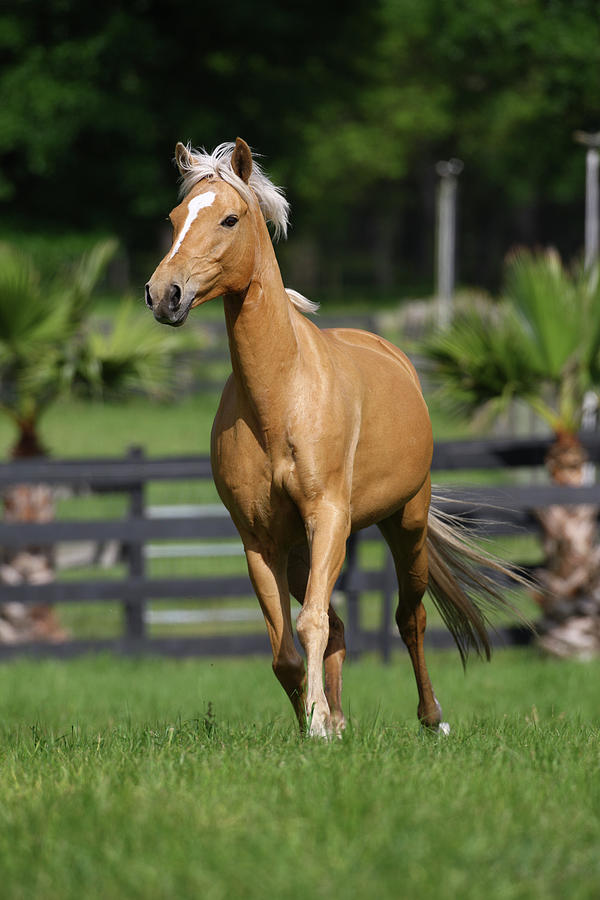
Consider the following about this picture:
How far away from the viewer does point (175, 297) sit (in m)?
4.32

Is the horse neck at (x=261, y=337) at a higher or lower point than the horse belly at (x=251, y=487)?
higher

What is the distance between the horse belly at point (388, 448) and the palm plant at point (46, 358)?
5.52 m

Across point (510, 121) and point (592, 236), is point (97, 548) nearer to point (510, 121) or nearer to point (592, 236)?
point (592, 236)

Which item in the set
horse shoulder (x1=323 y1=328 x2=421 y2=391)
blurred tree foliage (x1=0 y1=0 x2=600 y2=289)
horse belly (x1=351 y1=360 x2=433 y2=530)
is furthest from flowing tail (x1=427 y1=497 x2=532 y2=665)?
blurred tree foliage (x1=0 y1=0 x2=600 y2=289)

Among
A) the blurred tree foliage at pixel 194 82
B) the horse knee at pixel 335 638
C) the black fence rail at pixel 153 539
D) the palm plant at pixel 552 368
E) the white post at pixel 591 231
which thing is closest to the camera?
the horse knee at pixel 335 638

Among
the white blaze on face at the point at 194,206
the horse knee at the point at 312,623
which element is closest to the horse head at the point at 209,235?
the white blaze on face at the point at 194,206

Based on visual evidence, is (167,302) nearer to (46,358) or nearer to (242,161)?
(242,161)

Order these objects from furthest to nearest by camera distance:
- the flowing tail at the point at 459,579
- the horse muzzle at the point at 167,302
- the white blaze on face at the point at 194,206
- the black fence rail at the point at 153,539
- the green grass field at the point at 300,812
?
the black fence rail at the point at 153,539 → the flowing tail at the point at 459,579 → the white blaze on face at the point at 194,206 → the horse muzzle at the point at 167,302 → the green grass field at the point at 300,812

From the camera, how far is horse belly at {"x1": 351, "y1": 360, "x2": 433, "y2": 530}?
202 inches

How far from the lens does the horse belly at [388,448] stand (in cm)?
512

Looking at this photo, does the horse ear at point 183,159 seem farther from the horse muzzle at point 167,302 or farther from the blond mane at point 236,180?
the horse muzzle at point 167,302

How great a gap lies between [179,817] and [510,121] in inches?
1936

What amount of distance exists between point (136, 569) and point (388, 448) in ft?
19.3

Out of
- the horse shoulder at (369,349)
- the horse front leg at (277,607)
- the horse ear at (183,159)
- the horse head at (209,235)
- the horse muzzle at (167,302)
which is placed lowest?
the horse front leg at (277,607)
